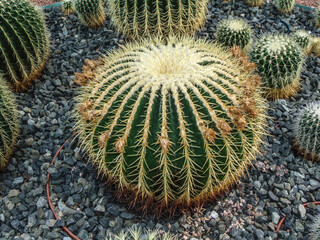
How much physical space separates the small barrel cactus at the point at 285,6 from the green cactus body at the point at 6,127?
4738 mm

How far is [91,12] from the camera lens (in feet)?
18.2

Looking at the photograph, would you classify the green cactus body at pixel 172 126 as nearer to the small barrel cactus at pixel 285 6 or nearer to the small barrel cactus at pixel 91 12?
the small barrel cactus at pixel 91 12

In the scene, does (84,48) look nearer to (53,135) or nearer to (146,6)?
(146,6)

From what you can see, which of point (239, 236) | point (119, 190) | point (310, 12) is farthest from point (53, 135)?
point (310, 12)

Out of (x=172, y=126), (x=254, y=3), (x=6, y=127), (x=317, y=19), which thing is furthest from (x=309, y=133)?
(x=254, y=3)

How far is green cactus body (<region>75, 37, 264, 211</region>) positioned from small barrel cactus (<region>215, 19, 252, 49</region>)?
2089 millimetres

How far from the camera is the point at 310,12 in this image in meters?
6.53

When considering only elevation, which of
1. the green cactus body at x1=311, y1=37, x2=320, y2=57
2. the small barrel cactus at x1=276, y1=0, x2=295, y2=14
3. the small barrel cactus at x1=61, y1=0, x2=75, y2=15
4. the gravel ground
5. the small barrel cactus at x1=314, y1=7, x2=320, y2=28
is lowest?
the gravel ground

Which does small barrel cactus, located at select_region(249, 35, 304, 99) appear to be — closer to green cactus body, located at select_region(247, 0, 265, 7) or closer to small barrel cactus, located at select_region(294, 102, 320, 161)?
small barrel cactus, located at select_region(294, 102, 320, 161)

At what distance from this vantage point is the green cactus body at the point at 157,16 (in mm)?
4582

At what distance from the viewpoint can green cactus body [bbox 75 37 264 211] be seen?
2793 mm

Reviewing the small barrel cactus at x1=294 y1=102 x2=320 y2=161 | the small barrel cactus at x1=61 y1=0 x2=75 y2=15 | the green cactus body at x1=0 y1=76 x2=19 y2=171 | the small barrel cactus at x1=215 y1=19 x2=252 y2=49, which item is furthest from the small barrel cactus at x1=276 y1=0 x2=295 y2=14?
the green cactus body at x1=0 y1=76 x2=19 y2=171

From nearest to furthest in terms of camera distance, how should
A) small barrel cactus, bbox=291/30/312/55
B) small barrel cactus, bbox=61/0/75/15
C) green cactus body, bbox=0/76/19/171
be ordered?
green cactus body, bbox=0/76/19/171 → small barrel cactus, bbox=291/30/312/55 → small barrel cactus, bbox=61/0/75/15

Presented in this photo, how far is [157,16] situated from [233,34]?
119 cm
